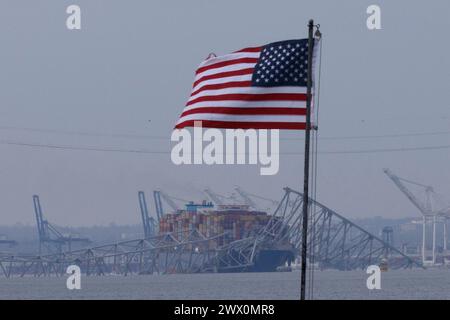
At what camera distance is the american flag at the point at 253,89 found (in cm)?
2420

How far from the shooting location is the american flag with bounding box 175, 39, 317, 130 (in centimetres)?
2420

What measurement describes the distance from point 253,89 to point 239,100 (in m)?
0.35

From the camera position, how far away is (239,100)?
25.3 metres

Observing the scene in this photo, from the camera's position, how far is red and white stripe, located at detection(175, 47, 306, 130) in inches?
960

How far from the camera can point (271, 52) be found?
81.0 feet

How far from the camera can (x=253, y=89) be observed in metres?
25.1

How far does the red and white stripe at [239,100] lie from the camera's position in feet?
80.0
